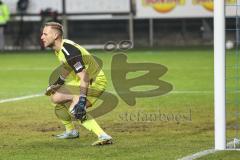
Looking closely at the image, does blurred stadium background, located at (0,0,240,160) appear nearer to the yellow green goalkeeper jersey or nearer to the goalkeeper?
the goalkeeper

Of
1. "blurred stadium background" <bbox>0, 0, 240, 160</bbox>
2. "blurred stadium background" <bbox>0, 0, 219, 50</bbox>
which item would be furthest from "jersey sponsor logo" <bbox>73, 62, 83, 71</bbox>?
"blurred stadium background" <bbox>0, 0, 219, 50</bbox>

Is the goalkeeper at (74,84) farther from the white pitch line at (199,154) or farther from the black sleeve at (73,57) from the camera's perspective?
the white pitch line at (199,154)

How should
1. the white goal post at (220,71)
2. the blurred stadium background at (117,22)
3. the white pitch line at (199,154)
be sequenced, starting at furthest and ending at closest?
the blurred stadium background at (117,22) → the white goal post at (220,71) → the white pitch line at (199,154)

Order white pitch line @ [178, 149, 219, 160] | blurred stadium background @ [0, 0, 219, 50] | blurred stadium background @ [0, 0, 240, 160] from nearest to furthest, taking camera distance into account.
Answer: white pitch line @ [178, 149, 219, 160] < blurred stadium background @ [0, 0, 240, 160] < blurred stadium background @ [0, 0, 219, 50]

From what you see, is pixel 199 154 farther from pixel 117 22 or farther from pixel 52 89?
pixel 117 22

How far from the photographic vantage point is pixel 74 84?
10406 millimetres

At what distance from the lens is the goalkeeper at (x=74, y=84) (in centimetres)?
971

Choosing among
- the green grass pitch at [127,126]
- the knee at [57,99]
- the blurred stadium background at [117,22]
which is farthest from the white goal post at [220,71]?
the blurred stadium background at [117,22]

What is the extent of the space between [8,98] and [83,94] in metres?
6.50

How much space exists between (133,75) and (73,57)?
10.7 metres

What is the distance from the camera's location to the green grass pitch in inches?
366

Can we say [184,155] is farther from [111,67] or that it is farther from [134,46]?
[134,46]

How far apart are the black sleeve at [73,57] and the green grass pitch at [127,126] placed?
3.23 ft

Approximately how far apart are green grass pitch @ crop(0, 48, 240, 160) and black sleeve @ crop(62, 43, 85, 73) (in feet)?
3.23
